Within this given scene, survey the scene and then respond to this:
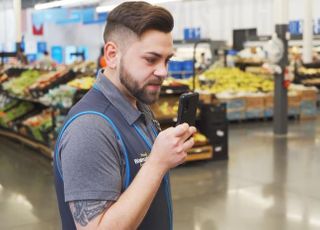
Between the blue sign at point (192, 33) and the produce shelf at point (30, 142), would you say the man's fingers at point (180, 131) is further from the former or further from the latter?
the blue sign at point (192, 33)

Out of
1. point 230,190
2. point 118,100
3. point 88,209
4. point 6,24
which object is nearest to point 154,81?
point 118,100

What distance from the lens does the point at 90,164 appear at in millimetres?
1333

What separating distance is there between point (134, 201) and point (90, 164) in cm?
15

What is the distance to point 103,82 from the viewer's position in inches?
61.0

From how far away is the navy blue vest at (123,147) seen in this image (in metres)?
1.44

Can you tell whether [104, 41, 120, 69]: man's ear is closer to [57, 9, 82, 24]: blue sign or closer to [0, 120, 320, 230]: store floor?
[0, 120, 320, 230]: store floor

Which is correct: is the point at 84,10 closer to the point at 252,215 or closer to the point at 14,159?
the point at 14,159

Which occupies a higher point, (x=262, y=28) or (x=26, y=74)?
(x=262, y=28)

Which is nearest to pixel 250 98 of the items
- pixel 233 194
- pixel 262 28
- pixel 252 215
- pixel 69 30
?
pixel 233 194

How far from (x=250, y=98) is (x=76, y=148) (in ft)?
34.7

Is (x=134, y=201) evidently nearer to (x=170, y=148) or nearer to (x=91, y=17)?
(x=170, y=148)

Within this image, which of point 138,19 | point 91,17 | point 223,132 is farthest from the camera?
point 91,17

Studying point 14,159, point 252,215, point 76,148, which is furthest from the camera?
point 14,159

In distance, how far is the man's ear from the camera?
4.79 ft
